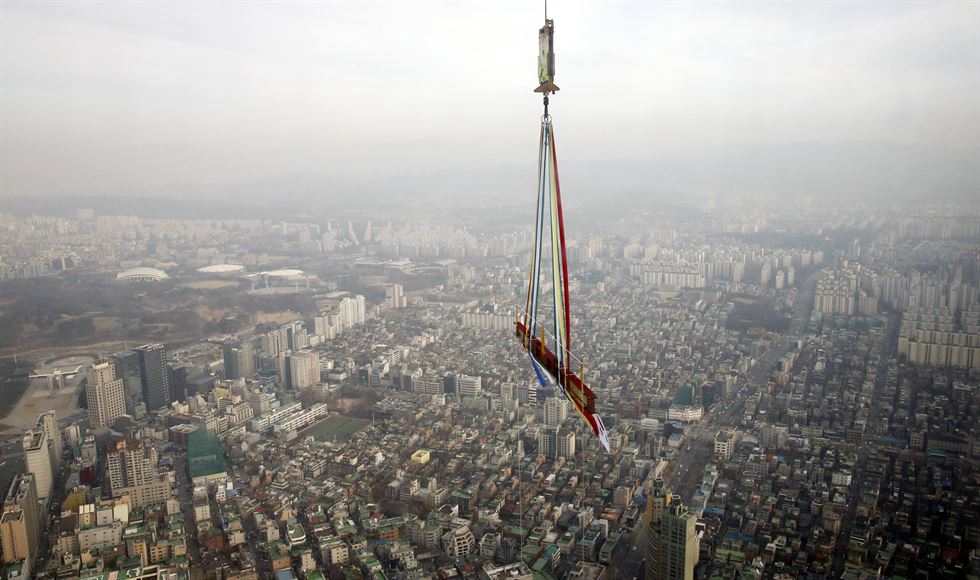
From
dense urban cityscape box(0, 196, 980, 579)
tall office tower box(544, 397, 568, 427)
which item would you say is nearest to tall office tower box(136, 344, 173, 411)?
dense urban cityscape box(0, 196, 980, 579)

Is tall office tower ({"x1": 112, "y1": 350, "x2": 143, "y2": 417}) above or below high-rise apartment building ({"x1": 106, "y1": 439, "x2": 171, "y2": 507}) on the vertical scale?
above

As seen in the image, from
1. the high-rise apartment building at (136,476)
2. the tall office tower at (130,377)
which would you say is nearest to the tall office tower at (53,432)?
the high-rise apartment building at (136,476)

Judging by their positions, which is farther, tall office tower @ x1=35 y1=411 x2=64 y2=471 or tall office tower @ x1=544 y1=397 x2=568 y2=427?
tall office tower @ x1=544 y1=397 x2=568 y2=427

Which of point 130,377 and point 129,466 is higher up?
point 130,377

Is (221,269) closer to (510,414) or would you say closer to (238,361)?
(238,361)

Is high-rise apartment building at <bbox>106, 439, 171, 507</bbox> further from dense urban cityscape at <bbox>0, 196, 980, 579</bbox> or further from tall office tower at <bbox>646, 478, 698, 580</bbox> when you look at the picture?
tall office tower at <bbox>646, 478, 698, 580</bbox>

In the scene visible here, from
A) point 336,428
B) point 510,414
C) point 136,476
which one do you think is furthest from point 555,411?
point 136,476
